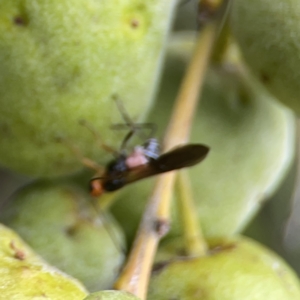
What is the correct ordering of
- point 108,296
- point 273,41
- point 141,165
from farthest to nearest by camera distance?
point 141,165
point 273,41
point 108,296

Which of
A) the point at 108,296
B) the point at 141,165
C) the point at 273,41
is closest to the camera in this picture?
the point at 108,296

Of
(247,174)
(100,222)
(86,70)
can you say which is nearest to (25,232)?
(100,222)

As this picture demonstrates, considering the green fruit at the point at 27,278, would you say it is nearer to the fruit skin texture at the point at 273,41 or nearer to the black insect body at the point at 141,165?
the black insect body at the point at 141,165

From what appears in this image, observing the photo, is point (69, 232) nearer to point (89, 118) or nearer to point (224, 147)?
point (89, 118)

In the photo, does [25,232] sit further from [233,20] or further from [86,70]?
[233,20]

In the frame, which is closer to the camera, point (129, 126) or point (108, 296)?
point (108, 296)

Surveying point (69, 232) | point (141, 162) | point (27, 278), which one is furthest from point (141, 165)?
point (27, 278)

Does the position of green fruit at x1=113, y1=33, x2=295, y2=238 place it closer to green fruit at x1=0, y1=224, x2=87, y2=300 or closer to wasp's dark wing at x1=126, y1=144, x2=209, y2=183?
wasp's dark wing at x1=126, y1=144, x2=209, y2=183

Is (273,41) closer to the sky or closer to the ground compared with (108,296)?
closer to the sky
